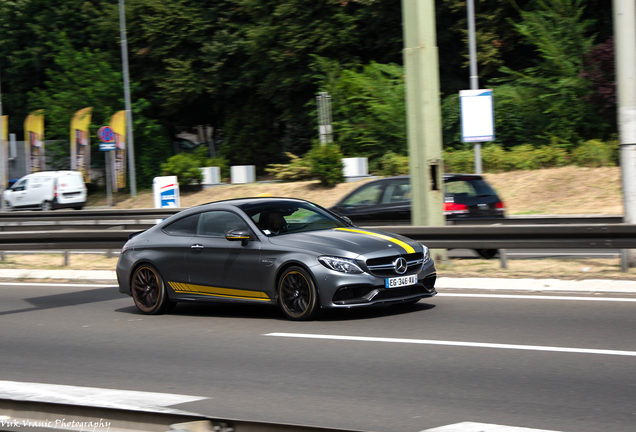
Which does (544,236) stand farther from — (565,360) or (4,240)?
(4,240)

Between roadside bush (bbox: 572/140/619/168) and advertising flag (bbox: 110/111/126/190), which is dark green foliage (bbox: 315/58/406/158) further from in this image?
advertising flag (bbox: 110/111/126/190)

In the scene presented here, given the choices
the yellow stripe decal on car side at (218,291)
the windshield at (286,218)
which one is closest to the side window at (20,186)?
the yellow stripe decal on car side at (218,291)

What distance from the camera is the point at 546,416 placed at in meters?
5.17

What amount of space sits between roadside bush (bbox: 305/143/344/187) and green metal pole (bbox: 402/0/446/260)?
18.7 metres

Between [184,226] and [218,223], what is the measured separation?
590mm

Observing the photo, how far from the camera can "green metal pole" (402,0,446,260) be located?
41.4 ft

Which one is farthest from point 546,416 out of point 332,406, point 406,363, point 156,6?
point 156,6

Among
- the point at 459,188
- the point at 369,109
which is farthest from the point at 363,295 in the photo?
the point at 369,109

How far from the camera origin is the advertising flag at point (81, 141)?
39.7 m

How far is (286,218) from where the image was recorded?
9547 millimetres

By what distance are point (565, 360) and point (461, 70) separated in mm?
32478

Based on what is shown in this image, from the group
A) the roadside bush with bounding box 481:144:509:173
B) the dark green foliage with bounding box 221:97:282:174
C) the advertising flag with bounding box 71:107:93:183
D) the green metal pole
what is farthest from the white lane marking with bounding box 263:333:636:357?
the dark green foliage with bounding box 221:97:282:174

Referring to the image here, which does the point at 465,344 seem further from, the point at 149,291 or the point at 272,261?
the point at 149,291

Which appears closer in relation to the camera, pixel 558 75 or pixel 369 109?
pixel 558 75
